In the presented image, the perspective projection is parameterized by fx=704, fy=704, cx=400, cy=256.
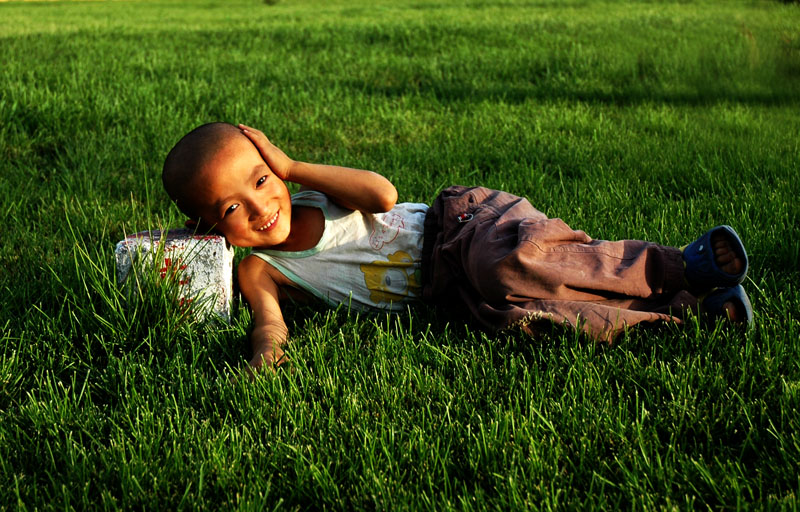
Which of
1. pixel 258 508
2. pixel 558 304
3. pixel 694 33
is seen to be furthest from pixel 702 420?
pixel 694 33

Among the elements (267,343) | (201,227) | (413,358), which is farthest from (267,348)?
(201,227)

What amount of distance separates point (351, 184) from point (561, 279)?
909 millimetres

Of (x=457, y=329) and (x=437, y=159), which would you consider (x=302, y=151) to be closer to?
(x=437, y=159)

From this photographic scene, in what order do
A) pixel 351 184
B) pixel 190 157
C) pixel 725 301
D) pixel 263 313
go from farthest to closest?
pixel 351 184 → pixel 263 313 → pixel 190 157 → pixel 725 301

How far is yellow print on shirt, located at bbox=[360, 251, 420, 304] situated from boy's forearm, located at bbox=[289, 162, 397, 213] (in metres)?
0.24

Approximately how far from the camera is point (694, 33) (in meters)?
8.87

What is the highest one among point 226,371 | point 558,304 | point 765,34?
point 765,34

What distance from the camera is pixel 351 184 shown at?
280cm

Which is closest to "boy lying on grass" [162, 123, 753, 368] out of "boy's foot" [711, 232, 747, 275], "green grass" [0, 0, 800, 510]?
"boy's foot" [711, 232, 747, 275]

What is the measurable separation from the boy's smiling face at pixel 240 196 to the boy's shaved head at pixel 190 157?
2cm

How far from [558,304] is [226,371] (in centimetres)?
116

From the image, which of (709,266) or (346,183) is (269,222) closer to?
(346,183)

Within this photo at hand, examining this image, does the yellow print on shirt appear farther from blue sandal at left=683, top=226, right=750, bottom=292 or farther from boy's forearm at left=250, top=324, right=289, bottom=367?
blue sandal at left=683, top=226, right=750, bottom=292

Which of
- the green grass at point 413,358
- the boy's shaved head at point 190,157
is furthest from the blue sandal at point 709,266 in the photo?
the boy's shaved head at point 190,157
